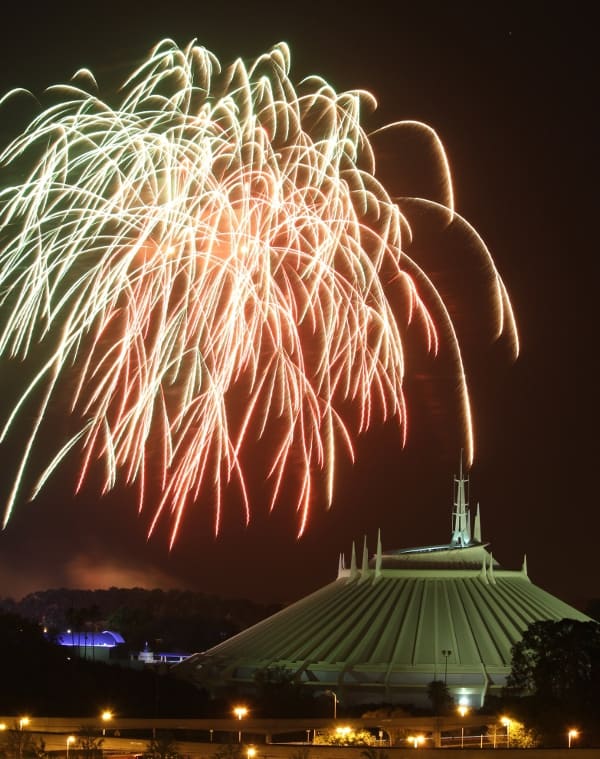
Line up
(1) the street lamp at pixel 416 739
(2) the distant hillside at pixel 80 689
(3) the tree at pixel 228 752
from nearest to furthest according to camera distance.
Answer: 1. (3) the tree at pixel 228 752
2. (1) the street lamp at pixel 416 739
3. (2) the distant hillside at pixel 80 689

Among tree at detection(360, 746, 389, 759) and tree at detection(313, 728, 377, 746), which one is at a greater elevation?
tree at detection(313, 728, 377, 746)

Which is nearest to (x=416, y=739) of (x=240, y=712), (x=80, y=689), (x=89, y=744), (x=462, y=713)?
(x=240, y=712)

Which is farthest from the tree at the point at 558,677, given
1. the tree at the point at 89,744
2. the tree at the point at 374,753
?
the tree at the point at 89,744

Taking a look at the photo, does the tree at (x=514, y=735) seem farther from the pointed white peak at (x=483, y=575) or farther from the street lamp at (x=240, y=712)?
the pointed white peak at (x=483, y=575)

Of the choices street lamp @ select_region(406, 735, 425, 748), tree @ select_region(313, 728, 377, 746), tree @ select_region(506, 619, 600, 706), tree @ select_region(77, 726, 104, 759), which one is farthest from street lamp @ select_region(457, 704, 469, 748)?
tree @ select_region(77, 726, 104, 759)

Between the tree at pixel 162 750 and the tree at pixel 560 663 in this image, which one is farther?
the tree at pixel 560 663

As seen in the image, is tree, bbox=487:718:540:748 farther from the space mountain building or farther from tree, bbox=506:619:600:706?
the space mountain building

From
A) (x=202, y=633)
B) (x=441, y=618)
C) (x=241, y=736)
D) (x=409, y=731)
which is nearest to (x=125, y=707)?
(x=241, y=736)

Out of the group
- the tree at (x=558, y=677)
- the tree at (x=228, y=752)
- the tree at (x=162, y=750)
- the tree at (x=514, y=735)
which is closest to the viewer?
the tree at (x=162, y=750)
